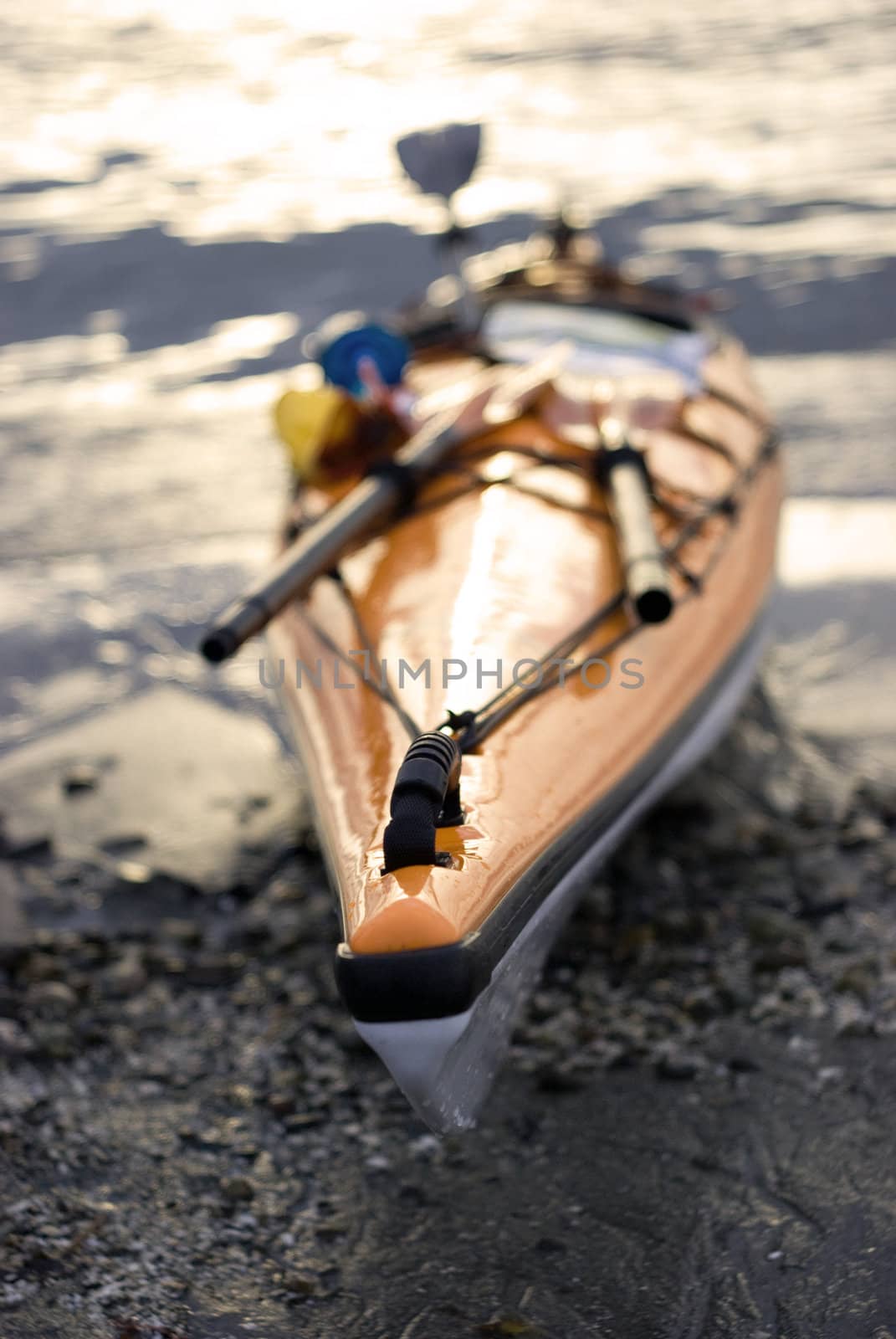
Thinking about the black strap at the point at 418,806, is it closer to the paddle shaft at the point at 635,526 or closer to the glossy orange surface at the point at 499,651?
the glossy orange surface at the point at 499,651

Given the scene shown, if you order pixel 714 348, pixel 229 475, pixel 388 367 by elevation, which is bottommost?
pixel 229 475

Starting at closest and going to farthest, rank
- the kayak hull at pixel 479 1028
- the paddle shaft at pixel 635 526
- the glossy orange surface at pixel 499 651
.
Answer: the kayak hull at pixel 479 1028
the glossy orange surface at pixel 499 651
the paddle shaft at pixel 635 526

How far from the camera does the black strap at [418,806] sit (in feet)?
6.88

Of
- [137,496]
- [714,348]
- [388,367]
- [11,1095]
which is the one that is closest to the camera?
[11,1095]

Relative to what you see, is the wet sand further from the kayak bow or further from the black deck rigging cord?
the black deck rigging cord

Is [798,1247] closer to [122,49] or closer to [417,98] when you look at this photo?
[417,98]

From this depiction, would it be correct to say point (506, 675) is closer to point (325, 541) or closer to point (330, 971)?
point (325, 541)

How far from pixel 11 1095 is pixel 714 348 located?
11.7 ft

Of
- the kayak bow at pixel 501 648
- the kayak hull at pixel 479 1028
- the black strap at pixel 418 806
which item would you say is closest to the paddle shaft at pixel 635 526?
the kayak bow at pixel 501 648

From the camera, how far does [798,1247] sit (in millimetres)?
2424

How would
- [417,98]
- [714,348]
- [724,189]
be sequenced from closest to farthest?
[714,348], [724,189], [417,98]

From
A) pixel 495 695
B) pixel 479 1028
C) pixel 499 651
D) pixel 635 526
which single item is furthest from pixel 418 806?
pixel 635 526

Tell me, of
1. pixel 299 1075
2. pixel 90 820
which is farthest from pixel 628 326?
pixel 299 1075

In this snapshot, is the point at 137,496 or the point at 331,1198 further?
the point at 137,496
